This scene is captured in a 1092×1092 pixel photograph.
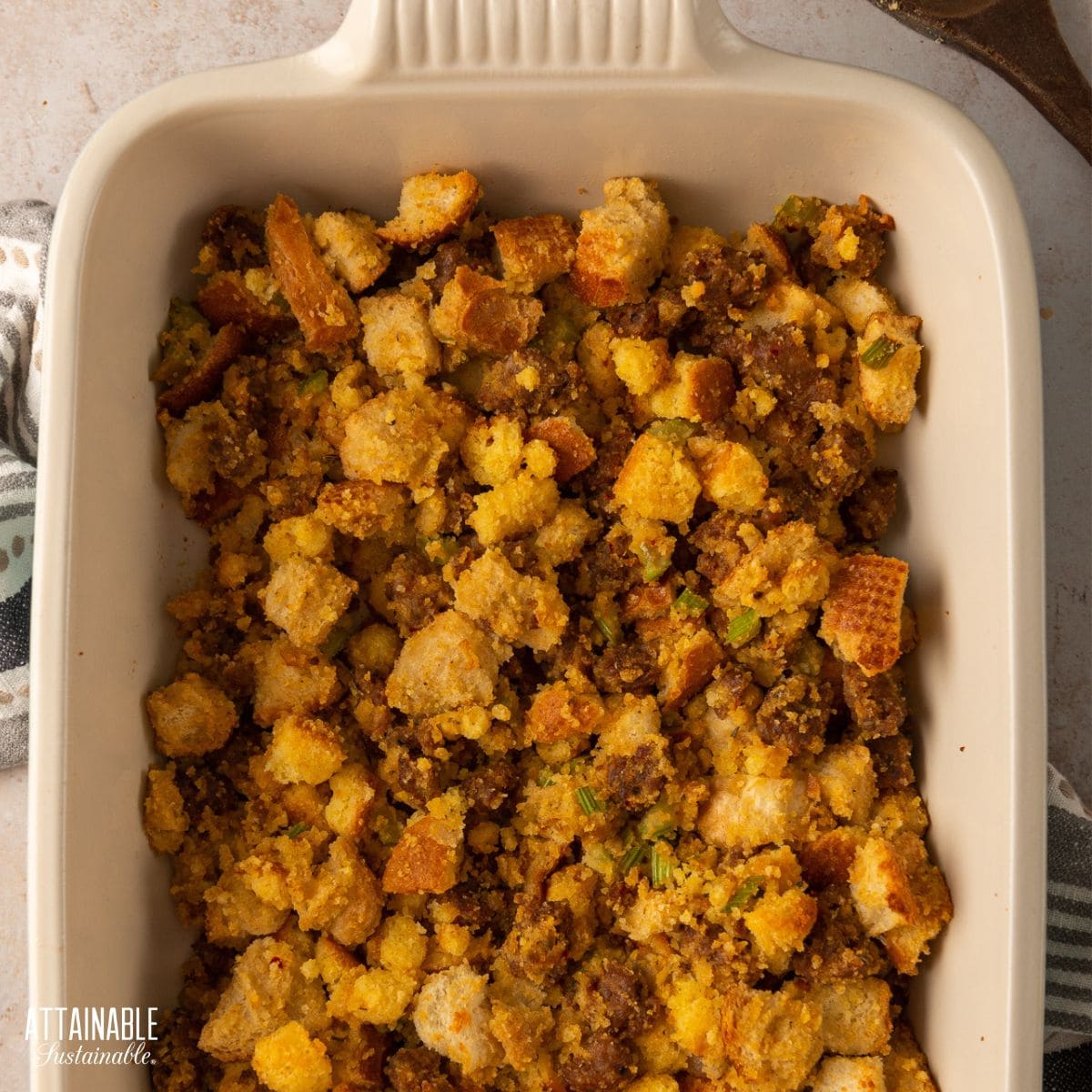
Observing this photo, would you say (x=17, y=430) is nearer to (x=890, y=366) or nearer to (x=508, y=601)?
(x=508, y=601)

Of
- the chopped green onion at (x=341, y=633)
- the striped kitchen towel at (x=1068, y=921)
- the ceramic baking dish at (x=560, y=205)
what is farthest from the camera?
Answer: the striped kitchen towel at (x=1068, y=921)

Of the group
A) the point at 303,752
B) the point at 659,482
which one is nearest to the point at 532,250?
the point at 659,482

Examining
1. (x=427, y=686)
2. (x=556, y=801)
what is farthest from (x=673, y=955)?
(x=427, y=686)

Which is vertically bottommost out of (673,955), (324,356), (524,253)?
(673,955)

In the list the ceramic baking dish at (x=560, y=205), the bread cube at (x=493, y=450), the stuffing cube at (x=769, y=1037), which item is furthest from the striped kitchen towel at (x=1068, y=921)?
the bread cube at (x=493, y=450)

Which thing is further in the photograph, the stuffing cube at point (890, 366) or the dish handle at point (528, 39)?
the stuffing cube at point (890, 366)

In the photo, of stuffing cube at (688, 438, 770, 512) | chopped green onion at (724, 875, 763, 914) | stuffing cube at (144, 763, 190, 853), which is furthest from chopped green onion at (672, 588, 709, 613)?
stuffing cube at (144, 763, 190, 853)

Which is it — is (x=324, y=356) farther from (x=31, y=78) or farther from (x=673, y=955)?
(x=673, y=955)

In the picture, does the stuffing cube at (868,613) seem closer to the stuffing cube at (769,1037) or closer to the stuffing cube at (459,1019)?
the stuffing cube at (769,1037)
